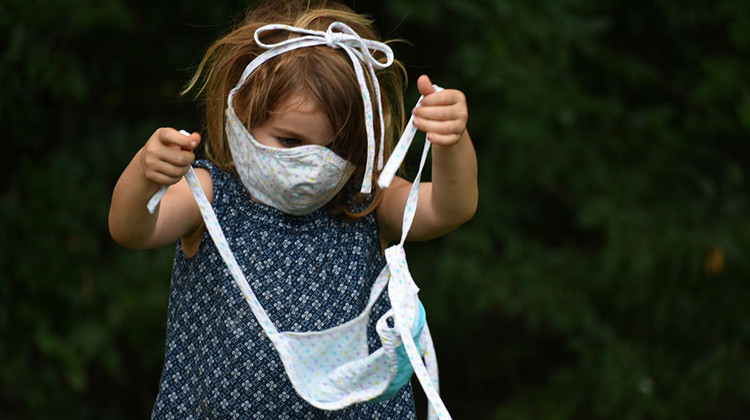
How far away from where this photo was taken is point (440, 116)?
4.11ft

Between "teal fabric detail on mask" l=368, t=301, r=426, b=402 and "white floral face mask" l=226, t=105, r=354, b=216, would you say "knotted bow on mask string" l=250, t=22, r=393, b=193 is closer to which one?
"white floral face mask" l=226, t=105, r=354, b=216

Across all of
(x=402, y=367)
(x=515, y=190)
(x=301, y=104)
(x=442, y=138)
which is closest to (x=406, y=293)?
(x=402, y=367)

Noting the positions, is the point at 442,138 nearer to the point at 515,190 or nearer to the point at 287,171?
the point at 287,171

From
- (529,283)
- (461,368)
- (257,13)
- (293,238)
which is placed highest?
(257,13)

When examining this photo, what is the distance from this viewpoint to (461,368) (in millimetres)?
3516

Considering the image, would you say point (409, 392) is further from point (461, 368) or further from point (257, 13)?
point (461, 368)

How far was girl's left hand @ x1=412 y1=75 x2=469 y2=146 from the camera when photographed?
4.10ft

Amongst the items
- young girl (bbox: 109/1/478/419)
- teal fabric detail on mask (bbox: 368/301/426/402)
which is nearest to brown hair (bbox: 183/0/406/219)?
young girl (bbox: 109/1/478/419)

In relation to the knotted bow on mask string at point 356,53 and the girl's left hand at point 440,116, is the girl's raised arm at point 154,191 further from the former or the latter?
the girl's left hand at point 440,116

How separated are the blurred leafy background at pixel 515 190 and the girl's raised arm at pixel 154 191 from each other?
135 centimetres

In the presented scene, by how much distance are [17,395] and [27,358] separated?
0.16 meters

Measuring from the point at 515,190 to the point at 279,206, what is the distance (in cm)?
175

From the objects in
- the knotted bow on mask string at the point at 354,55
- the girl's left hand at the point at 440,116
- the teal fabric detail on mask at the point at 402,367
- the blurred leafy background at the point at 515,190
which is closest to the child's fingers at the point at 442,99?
the girl's left hand at the point at 440,116

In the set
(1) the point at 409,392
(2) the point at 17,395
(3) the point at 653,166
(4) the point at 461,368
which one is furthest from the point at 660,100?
(2) the point at 17,395
